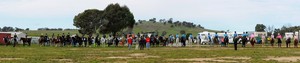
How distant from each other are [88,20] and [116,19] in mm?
10601

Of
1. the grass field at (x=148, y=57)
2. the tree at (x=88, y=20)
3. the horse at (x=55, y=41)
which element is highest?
the tree at (x=88, y=20)

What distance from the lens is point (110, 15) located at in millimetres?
114750

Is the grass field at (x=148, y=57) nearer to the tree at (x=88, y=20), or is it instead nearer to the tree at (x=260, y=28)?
the tree at (x=88, y=20)

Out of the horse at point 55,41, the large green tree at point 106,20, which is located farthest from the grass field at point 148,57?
the large green tree at point 106,20

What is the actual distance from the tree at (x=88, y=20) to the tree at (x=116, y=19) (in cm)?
465

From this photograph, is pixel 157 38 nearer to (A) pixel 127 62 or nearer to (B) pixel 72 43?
(B) pixel 72 43

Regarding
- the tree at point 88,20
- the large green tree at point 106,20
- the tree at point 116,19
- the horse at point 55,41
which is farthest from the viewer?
the tree at point 88,20

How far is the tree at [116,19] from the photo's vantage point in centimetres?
11356

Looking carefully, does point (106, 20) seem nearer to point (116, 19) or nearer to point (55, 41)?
point (116, 19)

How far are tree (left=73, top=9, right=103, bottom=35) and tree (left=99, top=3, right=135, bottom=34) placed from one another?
4.65 meters

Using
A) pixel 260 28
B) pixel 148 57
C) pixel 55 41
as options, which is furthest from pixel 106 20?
pixel 148 57

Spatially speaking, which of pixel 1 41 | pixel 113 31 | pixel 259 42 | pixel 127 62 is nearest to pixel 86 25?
pixel 113 31

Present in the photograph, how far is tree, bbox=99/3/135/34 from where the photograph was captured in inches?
4471

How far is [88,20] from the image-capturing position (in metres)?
122
